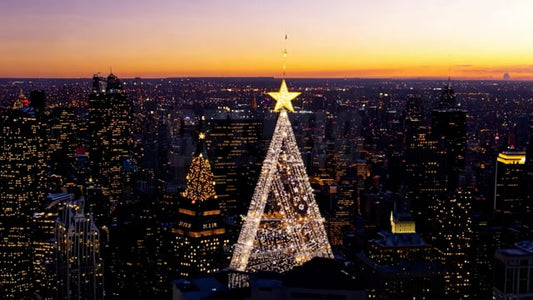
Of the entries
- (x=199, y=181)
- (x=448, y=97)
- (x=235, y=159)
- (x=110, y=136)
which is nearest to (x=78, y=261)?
(x=199, y=181)

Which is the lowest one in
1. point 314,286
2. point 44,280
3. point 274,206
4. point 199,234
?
point 44,280

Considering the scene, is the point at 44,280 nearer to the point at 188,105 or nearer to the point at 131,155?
the point at 188,105

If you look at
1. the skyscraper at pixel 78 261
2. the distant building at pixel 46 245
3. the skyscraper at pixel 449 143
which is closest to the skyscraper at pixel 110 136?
the distant building at pixel 46 245

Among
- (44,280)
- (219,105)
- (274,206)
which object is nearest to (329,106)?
(219,105)

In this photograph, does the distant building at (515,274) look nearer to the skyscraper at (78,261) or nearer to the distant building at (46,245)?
the skyscraper at (78,261)

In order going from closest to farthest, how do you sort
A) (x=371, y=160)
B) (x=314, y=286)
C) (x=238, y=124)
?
(x=314, y=286) < (x=238, y=124) < (x=371, y=160)
